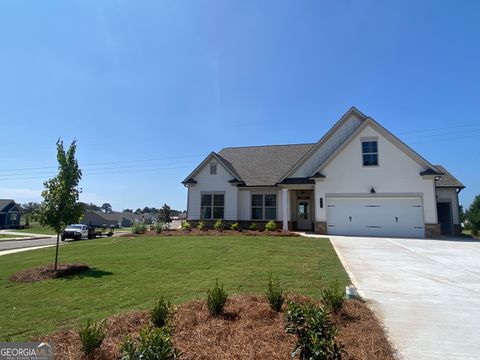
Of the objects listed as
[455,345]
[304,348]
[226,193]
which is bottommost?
[455,345]

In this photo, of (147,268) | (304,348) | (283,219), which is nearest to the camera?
(304,348)

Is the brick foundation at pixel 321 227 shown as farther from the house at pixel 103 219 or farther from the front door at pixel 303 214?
the house at pixel 103 219

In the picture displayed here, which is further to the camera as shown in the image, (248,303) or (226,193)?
(226,193)

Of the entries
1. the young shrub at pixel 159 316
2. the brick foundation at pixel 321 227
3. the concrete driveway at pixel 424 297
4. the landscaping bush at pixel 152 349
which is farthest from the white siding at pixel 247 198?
the landscaping bush at pixel 152 349

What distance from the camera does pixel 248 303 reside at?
18.2 ft

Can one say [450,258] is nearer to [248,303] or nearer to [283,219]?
[248,303]

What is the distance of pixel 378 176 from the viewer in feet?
64.5

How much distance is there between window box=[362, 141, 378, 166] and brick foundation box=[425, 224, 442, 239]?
4967mm

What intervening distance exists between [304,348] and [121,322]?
298cm

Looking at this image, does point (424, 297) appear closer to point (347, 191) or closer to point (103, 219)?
point (347, 191)

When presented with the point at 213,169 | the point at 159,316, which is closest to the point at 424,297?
the point at 159,316

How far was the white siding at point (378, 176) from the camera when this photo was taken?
18906mm

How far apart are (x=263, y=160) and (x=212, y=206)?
6558mm

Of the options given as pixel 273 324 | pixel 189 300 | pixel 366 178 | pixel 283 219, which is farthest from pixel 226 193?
pixel 273 324
